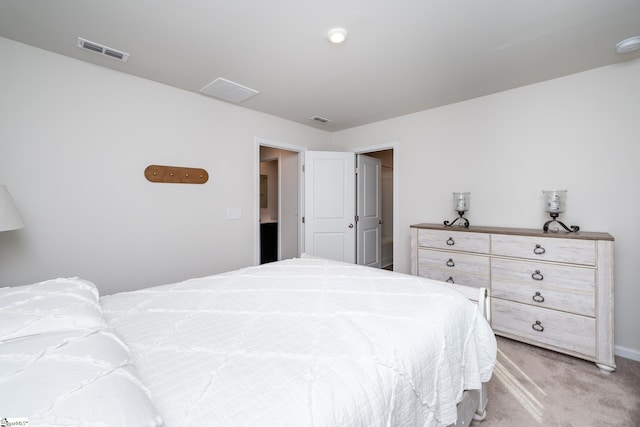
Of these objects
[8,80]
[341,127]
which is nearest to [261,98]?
[341,127]

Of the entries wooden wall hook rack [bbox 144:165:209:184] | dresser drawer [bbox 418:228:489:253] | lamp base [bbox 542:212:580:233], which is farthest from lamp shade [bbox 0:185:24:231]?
lamp base [bbox 542:212:580:233]

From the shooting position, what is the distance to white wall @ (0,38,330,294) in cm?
193

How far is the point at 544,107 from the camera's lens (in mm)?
2562

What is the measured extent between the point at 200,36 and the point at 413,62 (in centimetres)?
164

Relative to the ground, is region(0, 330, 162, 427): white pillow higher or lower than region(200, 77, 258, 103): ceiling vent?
lower

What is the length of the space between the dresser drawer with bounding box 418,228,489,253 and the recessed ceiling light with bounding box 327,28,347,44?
2.03 m

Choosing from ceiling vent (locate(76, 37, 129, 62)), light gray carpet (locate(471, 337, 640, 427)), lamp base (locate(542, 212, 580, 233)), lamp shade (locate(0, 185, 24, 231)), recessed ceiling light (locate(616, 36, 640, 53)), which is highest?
ceiling vent (locate(76, 37, 129, 62))

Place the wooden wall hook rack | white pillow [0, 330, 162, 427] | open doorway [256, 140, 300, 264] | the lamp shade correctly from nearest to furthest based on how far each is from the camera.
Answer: white pillow [0, 330, 162, 427], the lamp shade, the wooden wall hook rack, open doorway [256, 140, 300, 264]

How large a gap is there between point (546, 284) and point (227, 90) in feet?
11.2

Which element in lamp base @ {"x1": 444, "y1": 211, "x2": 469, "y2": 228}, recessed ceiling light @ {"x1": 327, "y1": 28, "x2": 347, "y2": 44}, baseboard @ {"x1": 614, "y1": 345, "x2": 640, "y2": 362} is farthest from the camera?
lamp base @ {"x1": 444, "y1": 211, "x2": 469, "y2": 228}

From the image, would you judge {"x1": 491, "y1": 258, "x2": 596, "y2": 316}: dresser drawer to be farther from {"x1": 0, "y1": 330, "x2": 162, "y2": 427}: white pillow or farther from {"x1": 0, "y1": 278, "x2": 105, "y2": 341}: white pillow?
{"x1": 0, "y1": 278, "x2": 105, "y2": 341}: white pillow

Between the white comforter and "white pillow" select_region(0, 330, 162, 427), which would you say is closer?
"white pillow" select_region(0, 330, 162, 427)

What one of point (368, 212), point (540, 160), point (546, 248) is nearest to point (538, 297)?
point (546, 248)

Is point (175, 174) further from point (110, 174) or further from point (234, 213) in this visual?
point (234, 213)
